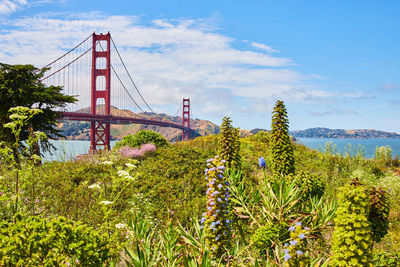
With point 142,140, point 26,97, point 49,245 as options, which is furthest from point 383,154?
point 26,97

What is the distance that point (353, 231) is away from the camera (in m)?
1.75

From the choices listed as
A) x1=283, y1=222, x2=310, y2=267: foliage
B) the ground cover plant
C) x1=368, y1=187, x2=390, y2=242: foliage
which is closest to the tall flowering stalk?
the ground cover plant

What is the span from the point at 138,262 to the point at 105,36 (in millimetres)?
34832

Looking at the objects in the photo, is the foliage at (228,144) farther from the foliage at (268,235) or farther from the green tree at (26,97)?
the green tree at (26,97)

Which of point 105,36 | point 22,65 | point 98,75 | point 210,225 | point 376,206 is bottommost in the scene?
point 210,225

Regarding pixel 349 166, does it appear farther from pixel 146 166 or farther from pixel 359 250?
pixel 359 250

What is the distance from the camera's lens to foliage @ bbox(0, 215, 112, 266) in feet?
7.39

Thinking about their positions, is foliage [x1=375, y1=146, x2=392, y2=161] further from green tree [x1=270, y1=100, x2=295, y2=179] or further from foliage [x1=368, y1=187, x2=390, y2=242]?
foliage [x1=368, y1=187, x2=390, y2=242]

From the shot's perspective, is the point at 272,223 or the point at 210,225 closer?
the point at 210,225

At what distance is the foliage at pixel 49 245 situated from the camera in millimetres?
2254

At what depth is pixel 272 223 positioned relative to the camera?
2.61 metres

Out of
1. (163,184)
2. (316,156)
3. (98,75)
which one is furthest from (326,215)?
(98,75)

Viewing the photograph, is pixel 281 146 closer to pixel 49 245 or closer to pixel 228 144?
pixel 228 144

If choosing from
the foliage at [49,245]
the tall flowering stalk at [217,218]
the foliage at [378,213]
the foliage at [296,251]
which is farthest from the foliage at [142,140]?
the foliage at [296,251]
